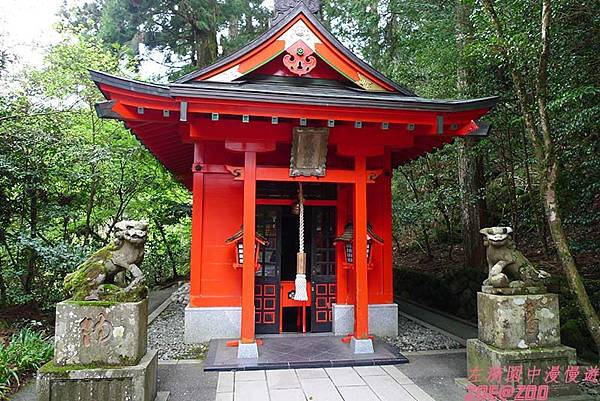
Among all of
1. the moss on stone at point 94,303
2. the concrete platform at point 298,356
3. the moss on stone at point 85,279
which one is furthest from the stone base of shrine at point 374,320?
the moss on stone at point 85,279

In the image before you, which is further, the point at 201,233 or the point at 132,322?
the point at 201,233

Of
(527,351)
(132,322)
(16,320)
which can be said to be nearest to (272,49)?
(132,322)

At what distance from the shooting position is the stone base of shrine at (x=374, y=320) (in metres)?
5.89

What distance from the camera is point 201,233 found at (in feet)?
19.0

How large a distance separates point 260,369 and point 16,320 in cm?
565

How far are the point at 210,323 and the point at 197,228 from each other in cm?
153

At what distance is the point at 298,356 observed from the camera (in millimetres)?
4766

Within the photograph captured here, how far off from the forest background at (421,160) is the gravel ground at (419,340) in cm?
169

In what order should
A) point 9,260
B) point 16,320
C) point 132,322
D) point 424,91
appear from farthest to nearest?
1. point 424,91
2. point 9,260
3. point 16,320
4. point 132,322

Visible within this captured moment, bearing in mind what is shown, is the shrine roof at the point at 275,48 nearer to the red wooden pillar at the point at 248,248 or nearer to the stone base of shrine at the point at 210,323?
the red wooden pillar at the point at 248,248

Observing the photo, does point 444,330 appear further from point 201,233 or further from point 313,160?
point 201,233

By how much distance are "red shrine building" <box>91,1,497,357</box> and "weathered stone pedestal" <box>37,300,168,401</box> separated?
5.19 ft

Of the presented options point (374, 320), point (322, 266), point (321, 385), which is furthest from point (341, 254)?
point (321, 385)

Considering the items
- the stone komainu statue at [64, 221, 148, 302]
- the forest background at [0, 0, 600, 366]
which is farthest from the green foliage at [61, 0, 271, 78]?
the stone komainu statue at [64, 221, 148, 302]
